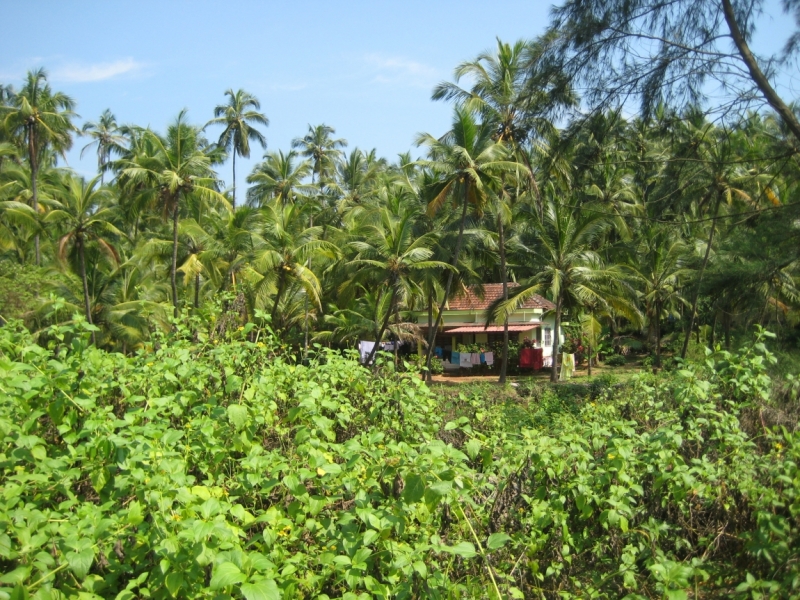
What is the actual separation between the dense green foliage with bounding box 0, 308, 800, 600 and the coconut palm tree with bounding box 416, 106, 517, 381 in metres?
16.6

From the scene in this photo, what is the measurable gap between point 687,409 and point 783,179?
6304mm

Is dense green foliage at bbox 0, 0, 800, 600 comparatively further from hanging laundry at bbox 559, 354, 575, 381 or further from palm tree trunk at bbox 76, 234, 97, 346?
hanging laundry at bbox 559, 354, 575, 381

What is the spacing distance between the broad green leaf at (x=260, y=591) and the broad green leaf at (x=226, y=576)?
0.03 meters

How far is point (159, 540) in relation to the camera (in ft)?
8.06

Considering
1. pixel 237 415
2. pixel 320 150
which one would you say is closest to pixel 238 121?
pixel 320 150

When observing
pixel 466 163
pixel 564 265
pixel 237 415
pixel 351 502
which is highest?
pixel 466 163

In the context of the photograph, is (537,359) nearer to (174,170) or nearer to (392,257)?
(392,257)

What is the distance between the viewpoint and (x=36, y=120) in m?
27.7

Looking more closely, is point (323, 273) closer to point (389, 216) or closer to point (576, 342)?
point (389, 216)

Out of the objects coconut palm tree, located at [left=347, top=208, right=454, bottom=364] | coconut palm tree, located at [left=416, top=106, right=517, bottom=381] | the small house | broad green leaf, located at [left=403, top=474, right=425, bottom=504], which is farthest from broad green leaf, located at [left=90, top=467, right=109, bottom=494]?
the small house

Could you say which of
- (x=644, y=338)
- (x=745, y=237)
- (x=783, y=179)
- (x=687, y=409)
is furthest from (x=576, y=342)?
(x=687, y=409)

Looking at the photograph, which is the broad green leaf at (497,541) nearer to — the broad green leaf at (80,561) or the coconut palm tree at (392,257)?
the broad green leaf at (80,561)

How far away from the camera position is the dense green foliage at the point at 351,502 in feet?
8.11

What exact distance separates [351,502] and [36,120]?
29126mm
